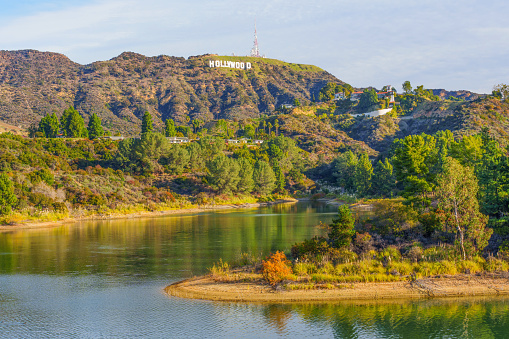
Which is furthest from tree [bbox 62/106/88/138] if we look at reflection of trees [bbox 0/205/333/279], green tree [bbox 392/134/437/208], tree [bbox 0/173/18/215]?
green tree [bbox 392/134/437/208]

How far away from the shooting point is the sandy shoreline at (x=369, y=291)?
124 feet

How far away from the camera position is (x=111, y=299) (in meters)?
38.6

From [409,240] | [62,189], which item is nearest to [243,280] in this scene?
[409,240]

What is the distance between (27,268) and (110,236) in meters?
24.2

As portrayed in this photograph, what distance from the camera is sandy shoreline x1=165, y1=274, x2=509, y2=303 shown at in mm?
37938

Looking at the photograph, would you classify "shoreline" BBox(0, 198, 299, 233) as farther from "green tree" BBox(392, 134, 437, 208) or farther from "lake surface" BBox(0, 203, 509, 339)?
"green tree" BBox(392, 134, 437, 208)

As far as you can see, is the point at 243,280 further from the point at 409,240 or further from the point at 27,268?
the point at 27,268

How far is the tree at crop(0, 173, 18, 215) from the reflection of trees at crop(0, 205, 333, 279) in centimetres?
795

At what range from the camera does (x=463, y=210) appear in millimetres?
43906

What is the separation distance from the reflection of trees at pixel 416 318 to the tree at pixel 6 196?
232ft

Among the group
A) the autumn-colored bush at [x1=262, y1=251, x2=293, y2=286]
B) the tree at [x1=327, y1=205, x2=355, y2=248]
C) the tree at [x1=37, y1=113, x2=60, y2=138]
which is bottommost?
the autumn-colored bush at [x1=262, y1=251, x2=293, y2=286]

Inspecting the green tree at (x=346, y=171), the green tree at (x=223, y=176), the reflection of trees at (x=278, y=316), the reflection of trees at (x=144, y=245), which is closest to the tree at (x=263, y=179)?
the green tree at (x=223, y=176)

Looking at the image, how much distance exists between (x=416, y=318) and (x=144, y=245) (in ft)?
136

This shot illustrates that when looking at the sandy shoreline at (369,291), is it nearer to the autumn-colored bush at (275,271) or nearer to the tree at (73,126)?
the autumn-colored bush at (275,271)
